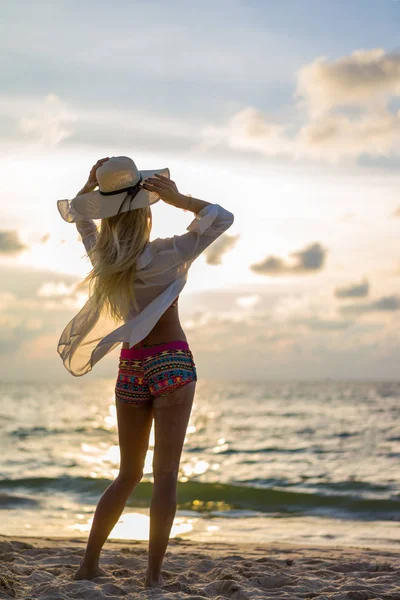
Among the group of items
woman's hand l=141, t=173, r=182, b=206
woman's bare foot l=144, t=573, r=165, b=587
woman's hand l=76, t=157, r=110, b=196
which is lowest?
woman's bare foot l=144, t=573, r=165, b=587

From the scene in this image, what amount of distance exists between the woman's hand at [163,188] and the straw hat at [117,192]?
26 millimetres

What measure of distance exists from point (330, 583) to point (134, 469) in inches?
60.9

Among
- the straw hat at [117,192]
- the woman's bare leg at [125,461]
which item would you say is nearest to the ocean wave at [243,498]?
the woman's bare leg at [125,461]

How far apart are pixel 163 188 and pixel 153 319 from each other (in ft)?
2.37

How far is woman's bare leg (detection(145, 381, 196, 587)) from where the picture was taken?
154 inches

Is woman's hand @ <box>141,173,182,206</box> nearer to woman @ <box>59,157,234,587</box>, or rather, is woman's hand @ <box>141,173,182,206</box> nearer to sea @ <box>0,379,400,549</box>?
woman @ <box>59,157,234,587</box>

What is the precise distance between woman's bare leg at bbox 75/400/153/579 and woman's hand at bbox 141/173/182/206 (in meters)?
1.18

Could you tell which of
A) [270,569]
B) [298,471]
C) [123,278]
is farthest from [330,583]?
[298,471]

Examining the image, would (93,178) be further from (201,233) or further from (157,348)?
(157,348)

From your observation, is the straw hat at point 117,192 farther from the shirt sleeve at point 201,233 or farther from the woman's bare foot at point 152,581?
the woman's bare foot at point 152,581

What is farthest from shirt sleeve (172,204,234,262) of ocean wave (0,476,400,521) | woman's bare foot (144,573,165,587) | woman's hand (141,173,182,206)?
ocean wave (0,476,400,521)

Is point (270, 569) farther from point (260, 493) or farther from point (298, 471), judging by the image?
point (298, 471)

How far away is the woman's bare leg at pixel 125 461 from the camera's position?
4.05m

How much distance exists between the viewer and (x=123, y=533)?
7059 millimetres
